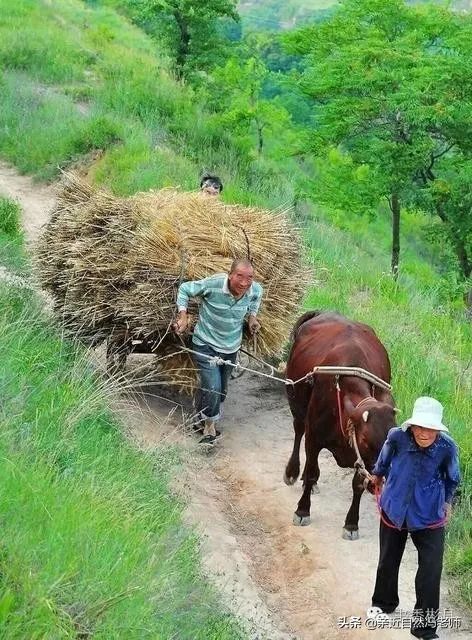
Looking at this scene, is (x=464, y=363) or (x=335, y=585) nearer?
(x=335, y=585)

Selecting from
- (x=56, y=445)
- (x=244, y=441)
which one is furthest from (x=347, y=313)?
(x=56, y=445)

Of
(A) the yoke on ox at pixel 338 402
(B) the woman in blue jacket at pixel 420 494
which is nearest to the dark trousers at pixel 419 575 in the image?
(B) the woman in blue jacket at pixel 420 494

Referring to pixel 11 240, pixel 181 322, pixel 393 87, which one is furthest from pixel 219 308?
pixel 393 87

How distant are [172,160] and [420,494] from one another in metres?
10.7

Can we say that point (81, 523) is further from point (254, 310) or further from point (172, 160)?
point (172, 160)

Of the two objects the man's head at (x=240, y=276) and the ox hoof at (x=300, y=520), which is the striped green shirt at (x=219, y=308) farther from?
the ox hoof at (x=300, y=520)

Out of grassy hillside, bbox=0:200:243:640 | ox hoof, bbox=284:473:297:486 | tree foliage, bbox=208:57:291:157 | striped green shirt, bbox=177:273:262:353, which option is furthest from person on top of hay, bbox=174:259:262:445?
tree foliage, bbox=208:57:291:157

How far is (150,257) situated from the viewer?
7508 millimetres

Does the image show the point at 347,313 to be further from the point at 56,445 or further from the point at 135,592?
the point at 135,592

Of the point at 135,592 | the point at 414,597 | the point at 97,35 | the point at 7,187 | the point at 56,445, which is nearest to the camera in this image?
the point at 135,592

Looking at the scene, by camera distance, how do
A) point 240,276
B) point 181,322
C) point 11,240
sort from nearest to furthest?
point 240,276
point 181,322
point 11,240

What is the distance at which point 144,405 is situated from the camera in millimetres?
8180

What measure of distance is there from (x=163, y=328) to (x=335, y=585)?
266 cm

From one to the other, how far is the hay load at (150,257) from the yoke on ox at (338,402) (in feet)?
2.24
